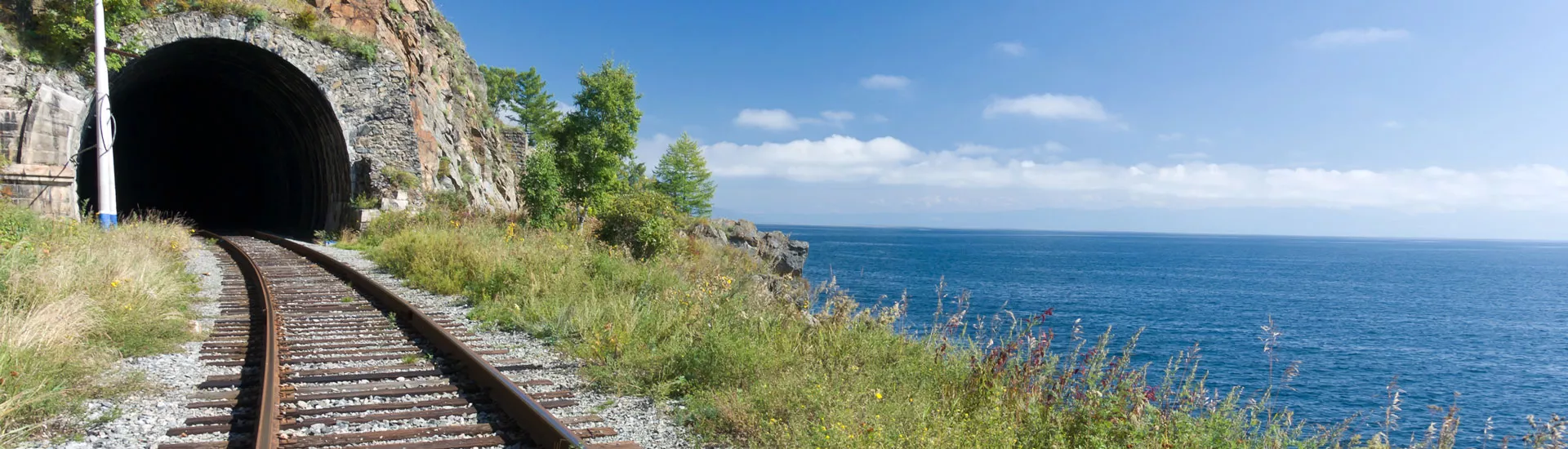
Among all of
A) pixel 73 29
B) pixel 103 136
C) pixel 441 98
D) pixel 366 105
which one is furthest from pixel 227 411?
pixel 441 98

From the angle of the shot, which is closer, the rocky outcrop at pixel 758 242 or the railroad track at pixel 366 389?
the railroad track at pixel 366 389

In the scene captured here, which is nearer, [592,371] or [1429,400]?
[592,371]

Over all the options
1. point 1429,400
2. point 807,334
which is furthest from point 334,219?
point 1429,400

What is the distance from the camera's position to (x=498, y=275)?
423 inches

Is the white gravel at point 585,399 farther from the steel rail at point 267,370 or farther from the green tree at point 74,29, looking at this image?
the green tree at point 74,29

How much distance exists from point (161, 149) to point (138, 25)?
2248 cm

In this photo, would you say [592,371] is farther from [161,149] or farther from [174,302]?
[161,149]

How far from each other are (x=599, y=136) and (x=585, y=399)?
3085cm

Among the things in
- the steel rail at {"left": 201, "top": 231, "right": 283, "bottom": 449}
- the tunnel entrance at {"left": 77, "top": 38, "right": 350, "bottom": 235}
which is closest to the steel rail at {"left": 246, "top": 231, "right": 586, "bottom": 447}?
the steel rail at {"left": 201, "top": 231, "right": 283, "bottom": 449}

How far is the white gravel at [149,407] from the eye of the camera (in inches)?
174

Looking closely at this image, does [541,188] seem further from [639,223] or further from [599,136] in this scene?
[599,136]

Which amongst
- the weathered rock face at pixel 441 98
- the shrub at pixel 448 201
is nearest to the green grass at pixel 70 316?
the shrub at pixel 448 201

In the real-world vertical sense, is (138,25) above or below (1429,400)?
above

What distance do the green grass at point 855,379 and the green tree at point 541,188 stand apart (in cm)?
1392
